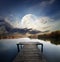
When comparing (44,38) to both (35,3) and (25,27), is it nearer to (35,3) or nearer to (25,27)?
(25,27)

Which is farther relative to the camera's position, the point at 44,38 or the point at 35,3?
the point at 44,38

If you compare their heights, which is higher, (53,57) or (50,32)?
(50,32)

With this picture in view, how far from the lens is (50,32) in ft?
16.4

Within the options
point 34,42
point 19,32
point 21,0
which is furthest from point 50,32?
point 21,0


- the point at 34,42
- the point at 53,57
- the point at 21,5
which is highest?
the point at 21,5

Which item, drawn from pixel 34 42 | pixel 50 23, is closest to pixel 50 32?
pixel 50 23

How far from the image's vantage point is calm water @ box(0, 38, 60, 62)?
4.76 meters

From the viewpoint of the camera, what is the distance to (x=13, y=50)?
516 centimetres

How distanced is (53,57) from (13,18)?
165 centimetres

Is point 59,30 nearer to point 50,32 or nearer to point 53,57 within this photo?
point 50,32

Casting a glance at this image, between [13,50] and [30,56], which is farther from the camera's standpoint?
[13,50]

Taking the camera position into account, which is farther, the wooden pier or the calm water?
the calm water

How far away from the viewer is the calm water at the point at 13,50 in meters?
4.76

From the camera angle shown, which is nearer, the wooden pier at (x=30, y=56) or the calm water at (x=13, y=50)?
the wooden pier at (x=30, y=56)
